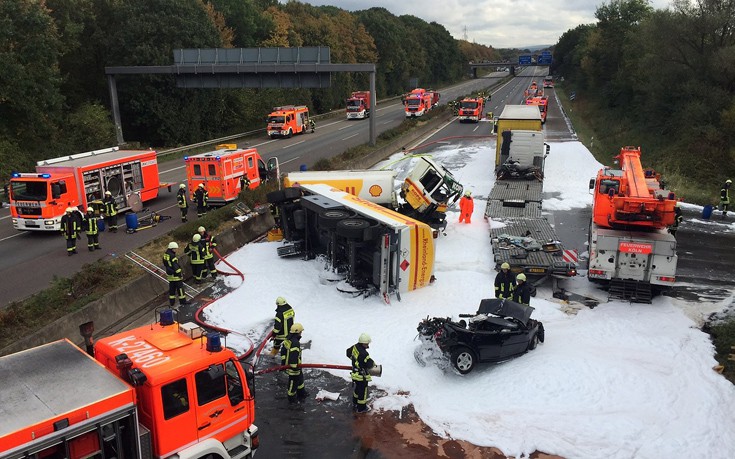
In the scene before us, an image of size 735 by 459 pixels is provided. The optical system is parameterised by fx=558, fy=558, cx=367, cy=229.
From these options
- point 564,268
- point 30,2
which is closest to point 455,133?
point 30,2

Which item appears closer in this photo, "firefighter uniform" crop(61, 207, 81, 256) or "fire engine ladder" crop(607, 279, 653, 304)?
"fire engine ladder" crop(607, 279, 653, 304)

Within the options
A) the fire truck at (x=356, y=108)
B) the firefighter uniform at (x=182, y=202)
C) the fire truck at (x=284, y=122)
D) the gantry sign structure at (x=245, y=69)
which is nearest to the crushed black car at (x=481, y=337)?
the firefighter uniform at (x=182, y=202)

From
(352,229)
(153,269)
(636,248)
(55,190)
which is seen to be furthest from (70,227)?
(636,248)

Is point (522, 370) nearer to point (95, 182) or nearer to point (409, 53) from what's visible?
point (95, 182)

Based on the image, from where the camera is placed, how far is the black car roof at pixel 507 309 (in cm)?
1147

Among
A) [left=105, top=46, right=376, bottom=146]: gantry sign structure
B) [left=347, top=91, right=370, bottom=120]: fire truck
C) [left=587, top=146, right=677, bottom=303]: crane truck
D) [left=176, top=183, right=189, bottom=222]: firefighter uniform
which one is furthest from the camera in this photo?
[left=347, top=91, right=370, bottom=120]: fire truck

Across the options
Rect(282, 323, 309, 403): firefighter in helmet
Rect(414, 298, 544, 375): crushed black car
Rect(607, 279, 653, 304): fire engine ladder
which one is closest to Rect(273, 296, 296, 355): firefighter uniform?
Rect(282, 323, 309, 403): firefighter in helmet

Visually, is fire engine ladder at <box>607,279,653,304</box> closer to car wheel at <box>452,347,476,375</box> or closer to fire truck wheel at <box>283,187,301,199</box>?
car wheel at <box>452,347,476,375</box>

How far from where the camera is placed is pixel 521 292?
42.6 feet

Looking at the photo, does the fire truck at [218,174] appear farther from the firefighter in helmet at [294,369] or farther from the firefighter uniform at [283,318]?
the firefighter in helmet at [294,369]

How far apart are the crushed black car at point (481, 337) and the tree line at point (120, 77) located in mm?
27048

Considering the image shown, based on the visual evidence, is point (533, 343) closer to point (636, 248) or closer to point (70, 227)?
point (636, 248)

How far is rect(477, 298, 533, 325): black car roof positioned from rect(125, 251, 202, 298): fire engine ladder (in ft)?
26.9

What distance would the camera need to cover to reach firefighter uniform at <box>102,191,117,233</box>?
20328 millimetres
